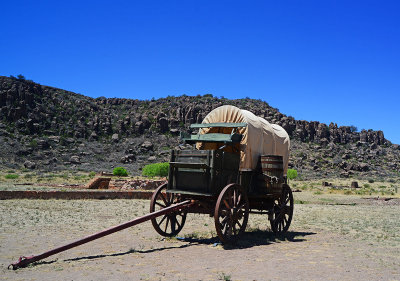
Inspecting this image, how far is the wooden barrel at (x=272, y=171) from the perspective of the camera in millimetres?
9688

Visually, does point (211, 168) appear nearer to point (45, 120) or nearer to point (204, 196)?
point (204, 196)

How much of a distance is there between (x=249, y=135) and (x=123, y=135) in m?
63.8

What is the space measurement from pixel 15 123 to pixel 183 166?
60.7 meters

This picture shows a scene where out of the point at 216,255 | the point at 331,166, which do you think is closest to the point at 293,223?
the point at 216,255

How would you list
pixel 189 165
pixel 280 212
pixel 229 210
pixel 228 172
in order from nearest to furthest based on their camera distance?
pixel 229 210
pixel 189 165
pixel 228 172
pixel 280 212

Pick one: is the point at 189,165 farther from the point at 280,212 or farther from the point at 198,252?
the point at 280,212

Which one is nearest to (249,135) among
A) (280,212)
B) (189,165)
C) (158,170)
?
(189,165)

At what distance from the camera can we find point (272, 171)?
9.69 m

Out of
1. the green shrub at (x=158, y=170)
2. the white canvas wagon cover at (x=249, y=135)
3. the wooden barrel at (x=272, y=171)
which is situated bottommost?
the green shrub at (x=158, y=170)

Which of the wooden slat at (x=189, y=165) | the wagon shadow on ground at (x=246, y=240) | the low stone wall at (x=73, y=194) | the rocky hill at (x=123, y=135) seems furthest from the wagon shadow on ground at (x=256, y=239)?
the rocky hill at (x=123, y=135)

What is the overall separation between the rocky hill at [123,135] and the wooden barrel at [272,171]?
4449 centimetres

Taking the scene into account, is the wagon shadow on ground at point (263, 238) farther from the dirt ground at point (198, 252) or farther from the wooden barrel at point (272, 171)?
the wooden barrel at point (272, 171)

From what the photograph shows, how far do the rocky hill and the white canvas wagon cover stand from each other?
1709 inches

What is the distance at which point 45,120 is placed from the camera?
216ft
